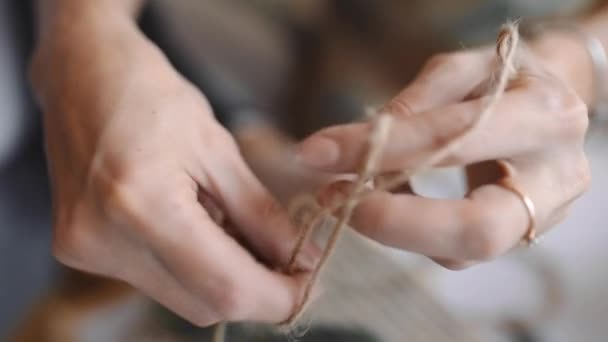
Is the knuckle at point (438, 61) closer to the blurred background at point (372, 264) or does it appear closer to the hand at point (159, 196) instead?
the hand at point (159, 196)

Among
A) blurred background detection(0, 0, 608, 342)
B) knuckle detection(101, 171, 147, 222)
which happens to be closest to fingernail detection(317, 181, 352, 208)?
knuckle detection(101, 171, 147, 222)

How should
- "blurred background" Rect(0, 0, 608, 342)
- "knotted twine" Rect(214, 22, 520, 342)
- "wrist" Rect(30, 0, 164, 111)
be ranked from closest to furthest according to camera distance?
"knotted twine" Rect(214, 22, 520, 342) < "wrist" Rect(30, 0, 164, 111) < "blurred background" Rect(0, 0, 608, 342)

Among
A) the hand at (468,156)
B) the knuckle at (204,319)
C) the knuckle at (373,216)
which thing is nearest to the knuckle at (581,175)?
the hand at (468,156)

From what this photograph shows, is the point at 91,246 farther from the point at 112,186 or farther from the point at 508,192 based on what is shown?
the point at 508,192

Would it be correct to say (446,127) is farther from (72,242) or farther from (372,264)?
(372,264)

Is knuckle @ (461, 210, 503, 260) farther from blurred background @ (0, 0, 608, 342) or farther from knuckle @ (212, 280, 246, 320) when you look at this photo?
blurred background @ (0, 0, 608, 342)

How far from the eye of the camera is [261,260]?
420 millimetres

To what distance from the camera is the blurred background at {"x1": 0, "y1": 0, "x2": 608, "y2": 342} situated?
64 cm

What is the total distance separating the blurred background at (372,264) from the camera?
64 cm

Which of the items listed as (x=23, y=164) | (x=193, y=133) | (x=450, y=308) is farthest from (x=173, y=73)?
(x=450, y=308)

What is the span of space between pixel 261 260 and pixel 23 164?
12.9 inches

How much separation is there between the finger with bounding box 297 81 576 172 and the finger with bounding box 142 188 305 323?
0.07 metres

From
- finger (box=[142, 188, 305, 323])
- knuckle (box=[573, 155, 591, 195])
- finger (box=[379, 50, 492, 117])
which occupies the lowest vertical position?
finger (box=[142, 188, 305, 323])

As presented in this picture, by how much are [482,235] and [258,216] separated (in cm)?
13
